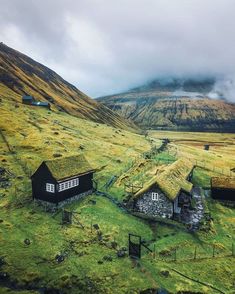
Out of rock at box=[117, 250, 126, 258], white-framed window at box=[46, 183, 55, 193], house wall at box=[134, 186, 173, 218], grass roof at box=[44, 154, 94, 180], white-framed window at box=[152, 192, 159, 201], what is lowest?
rock at box=[117, 250, 126, 258]

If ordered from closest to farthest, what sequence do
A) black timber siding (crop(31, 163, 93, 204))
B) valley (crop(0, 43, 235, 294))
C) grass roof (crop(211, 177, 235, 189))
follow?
1. valley (crop(0, 43, 235, 294))
2. black timber siding (crop(31, 163, 93, 204))
3. grass roof (crop(211, 177, 235, 189))

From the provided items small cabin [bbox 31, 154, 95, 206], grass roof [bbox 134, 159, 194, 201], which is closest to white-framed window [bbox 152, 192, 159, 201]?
grass roof [bbox 134, 159, 194, 201]

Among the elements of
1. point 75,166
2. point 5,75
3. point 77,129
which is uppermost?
point 5,75

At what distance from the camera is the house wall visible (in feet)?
192

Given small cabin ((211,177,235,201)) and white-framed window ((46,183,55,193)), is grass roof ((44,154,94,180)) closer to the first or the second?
white-framed window ((46,183,55,193))

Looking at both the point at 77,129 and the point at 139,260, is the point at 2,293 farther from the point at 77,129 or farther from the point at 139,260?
the point at 77,129

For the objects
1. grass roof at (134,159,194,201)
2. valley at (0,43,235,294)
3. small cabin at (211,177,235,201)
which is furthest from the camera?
small cabin at (211,177,235,201)

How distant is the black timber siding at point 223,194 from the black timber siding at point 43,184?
34493 millimetres

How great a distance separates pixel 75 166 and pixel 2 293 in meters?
33.5

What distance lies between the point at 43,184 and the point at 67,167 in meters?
6.33

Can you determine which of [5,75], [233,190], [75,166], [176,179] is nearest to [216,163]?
[233,190]

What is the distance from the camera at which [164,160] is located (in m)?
98.9

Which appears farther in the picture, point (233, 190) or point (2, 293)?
point (233, 190)

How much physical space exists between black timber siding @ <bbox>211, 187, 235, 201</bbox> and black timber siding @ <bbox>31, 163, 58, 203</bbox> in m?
34.5
